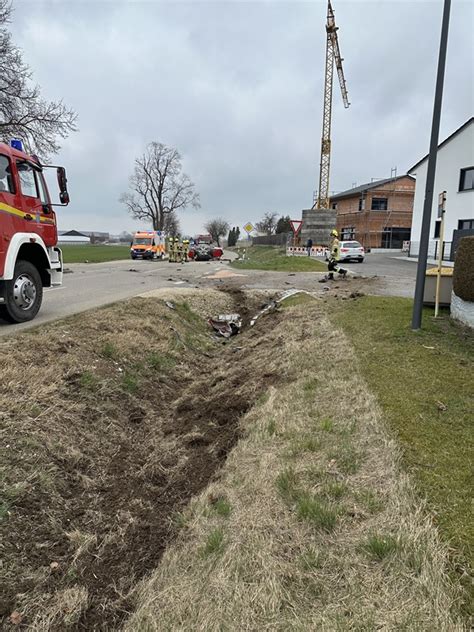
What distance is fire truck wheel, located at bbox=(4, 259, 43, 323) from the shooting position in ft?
21.7

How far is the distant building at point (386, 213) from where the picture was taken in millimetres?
49250

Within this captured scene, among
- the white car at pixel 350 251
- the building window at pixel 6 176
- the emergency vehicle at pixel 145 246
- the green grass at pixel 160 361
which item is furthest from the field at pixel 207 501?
the emergency vehicle at pixel 145 246

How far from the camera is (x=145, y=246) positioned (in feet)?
119

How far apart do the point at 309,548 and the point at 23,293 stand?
6441 millimetres

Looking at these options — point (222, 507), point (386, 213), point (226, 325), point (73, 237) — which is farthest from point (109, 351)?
point (73, 237)

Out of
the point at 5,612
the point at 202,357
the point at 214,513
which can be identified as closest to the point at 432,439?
the point at 214,513

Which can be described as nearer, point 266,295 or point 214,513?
point 214,513

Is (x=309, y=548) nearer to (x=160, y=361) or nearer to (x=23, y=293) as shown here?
(x=160, y=361)

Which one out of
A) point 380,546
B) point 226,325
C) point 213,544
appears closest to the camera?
point 380,546

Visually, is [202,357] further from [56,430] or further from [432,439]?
[432,439]

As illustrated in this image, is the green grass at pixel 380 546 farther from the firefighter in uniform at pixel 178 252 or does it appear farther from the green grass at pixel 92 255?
the firefighter in uniform at pixel 178 252

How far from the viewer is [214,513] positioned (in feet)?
10.2

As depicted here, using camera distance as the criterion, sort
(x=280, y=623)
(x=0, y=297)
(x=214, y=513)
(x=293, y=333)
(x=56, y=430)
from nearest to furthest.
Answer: (x=280, y=623) < (x=214, y=513) < (x=56, y=430) < (x=0, y=297) < (x=293, y=333)

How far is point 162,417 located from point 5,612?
9.89ft
